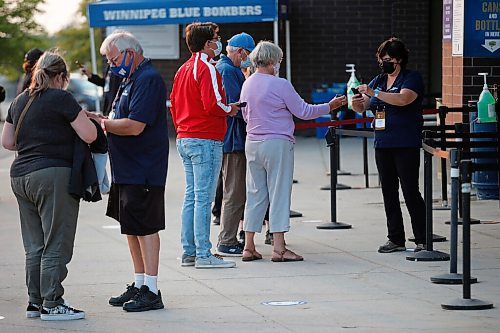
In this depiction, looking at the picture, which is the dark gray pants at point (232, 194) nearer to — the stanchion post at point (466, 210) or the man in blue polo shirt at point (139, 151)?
the man in blue polo shirt at point (139, 151)

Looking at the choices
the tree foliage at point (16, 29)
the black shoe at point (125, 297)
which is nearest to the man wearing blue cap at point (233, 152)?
the black shoe at point (125, 297)

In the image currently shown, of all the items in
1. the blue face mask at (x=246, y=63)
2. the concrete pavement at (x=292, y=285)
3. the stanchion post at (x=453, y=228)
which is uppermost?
the blue face mask at (x=246, y=63)

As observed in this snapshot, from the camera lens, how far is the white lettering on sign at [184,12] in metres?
22.0

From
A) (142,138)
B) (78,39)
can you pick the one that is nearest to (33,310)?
(142,138)

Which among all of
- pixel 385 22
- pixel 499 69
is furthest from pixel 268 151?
pixel 385 22

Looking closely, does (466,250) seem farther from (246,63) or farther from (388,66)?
(246,63)

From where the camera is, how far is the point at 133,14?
885 inches

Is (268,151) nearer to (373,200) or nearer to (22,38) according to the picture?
(373,200)

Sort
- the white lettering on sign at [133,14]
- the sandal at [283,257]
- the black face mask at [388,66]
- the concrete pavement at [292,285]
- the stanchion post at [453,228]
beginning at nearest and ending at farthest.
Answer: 1. the concrete pavement at [292,285]
2. the stanchion post at [453,228]
3. the sandal at [283,257]
4. the black face mask at [388,66]
5. the white lettering on sign at [133,14]

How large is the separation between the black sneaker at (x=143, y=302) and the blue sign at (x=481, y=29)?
7.19 metres

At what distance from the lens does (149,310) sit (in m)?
8.02

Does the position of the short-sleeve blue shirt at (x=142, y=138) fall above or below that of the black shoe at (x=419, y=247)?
above

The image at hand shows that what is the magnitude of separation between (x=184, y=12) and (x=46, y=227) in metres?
14.8

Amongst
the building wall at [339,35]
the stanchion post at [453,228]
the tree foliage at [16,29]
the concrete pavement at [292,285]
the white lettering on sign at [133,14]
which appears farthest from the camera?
the tree foliage at [16,29]
